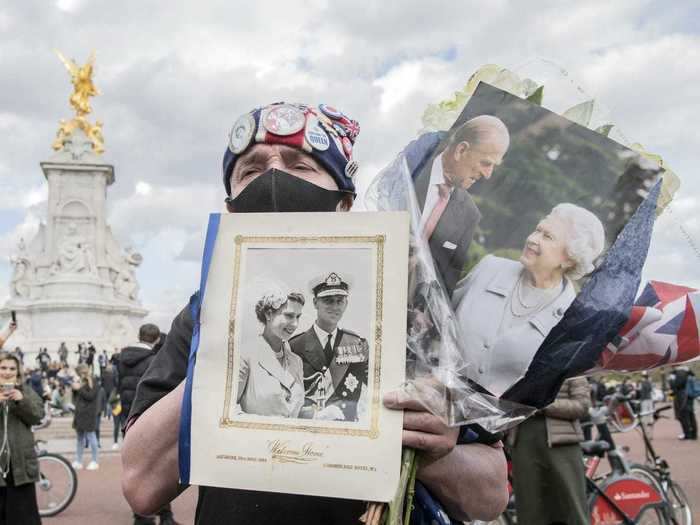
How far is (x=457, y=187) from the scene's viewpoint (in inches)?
58.7

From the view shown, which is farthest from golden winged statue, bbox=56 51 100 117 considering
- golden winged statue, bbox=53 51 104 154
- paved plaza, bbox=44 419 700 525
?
paved plaza, bbox=44 419 700 525

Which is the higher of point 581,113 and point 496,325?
point 581,113

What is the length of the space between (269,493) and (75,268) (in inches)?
1615

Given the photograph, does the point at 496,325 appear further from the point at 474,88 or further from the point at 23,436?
the point at 23,436

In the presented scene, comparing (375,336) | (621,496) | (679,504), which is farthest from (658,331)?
(679,504)

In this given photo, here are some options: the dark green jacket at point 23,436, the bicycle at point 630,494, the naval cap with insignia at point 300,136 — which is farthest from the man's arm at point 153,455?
the dark green jacket at point 23,436

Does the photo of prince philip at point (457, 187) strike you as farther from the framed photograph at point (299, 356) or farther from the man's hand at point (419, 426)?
the man's hand at point (419, 426)

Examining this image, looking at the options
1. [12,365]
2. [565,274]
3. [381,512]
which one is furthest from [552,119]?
[12,365]

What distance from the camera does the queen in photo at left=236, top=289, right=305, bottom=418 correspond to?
1408 millimetres

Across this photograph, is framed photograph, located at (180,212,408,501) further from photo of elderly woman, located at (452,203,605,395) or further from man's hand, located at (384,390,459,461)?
photo of elderly woman, located at (452,203,605,395)

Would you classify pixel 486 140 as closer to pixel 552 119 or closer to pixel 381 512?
pixel 552 119

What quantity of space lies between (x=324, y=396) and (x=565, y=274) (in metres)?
0.51

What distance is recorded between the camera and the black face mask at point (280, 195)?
5.46ft

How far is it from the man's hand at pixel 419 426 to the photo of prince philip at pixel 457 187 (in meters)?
0.25
